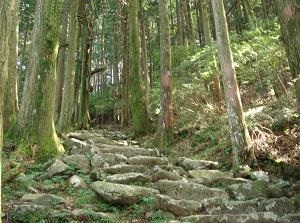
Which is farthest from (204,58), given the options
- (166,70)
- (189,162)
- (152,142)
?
(189,162)

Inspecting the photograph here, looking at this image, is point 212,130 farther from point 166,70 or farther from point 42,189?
point 42,189

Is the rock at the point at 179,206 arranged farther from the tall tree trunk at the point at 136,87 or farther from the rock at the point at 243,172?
the tall tree trunk at the point at 136,87

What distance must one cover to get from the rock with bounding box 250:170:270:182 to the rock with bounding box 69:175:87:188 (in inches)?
130

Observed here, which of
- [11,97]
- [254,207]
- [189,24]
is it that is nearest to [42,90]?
[11,97]

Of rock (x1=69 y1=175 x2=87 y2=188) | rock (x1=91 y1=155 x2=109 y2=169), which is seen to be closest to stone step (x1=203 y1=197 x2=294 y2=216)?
rock (x1=69 y1=175 x2=87 y2=188)

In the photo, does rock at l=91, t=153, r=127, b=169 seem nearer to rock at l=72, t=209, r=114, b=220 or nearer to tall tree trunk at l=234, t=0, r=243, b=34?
rock at l=72, t=209, r=114, b=220

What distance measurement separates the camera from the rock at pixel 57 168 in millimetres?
8109

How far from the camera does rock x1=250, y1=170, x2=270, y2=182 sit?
793cm

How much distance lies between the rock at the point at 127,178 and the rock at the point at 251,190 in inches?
62.9

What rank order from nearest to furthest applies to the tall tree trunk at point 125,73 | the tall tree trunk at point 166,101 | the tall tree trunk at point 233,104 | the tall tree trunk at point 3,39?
the tall tree trunk at point 3,39 < the tall tree trunk at point 233,104 < the tall tree trunk at point 166,101 < the tall tree trunk at point 125,73

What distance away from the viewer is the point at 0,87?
166 inches

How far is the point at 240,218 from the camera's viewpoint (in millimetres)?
5695

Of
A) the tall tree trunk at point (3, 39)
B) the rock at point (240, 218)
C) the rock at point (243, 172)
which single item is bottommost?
the rock at point (240, 218)

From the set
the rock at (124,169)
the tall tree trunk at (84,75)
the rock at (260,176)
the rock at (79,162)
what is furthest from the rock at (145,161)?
the tall tree trunk at (84,75)
